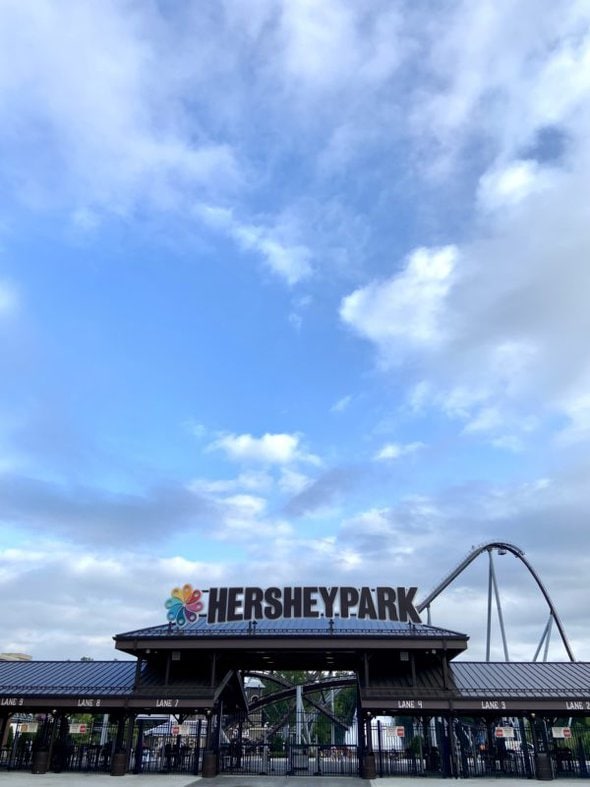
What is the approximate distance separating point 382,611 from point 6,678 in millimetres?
23765

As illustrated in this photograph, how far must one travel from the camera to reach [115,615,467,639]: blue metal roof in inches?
1336

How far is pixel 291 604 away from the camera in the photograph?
36.9 m

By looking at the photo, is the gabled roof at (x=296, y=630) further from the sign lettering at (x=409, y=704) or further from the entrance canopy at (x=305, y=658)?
the sign lettering at (x=409, y=704)

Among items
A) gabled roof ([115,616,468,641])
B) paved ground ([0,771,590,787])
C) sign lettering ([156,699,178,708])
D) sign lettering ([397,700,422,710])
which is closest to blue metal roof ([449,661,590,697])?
sign lettering ([397,700,422,710])

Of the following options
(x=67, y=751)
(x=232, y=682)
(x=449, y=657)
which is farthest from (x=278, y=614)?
(x=67, y=751)

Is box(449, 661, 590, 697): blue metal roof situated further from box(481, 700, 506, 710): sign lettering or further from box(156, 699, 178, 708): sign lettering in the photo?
box(156, 699, 178, 708): sign lettering

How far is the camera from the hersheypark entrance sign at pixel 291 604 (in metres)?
36.3

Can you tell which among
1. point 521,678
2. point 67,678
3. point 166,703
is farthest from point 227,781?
point 521,678

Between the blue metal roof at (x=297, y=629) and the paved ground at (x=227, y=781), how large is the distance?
Answer: 22.3ft

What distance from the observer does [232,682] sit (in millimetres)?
41062

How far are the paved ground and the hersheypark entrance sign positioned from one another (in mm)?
8306

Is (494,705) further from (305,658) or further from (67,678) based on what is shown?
(67,678)

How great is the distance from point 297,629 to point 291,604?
65.6 inches

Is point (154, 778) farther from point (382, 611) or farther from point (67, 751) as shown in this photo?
point (382, 611)
